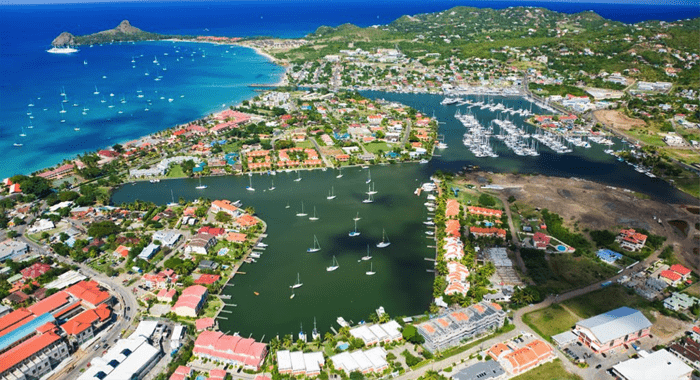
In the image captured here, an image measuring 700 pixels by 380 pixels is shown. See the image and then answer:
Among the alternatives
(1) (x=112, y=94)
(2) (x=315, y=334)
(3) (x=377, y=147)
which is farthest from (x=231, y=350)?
(1) (x=112, y=94)

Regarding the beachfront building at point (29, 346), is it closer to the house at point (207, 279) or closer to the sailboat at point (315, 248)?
the house at point (207, 279)

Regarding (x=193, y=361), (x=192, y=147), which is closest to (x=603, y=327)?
(x=193, y=361)

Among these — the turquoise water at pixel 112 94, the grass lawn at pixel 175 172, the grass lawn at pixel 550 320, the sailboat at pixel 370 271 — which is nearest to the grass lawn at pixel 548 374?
the grass lawn at pixel 550 320

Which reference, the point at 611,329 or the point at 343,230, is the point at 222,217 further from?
the point at 611,329

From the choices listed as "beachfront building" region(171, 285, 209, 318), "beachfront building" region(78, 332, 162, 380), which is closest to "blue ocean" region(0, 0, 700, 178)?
"beachfront building" region(171, 285, 209, 318)

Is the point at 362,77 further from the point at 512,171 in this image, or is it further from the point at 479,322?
the point at 479,322

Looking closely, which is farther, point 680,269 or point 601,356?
point 680,269

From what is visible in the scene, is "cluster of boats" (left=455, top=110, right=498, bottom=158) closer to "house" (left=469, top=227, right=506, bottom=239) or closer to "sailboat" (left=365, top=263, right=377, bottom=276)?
"house" (left=469, top=227, right=506, bottom=239)
